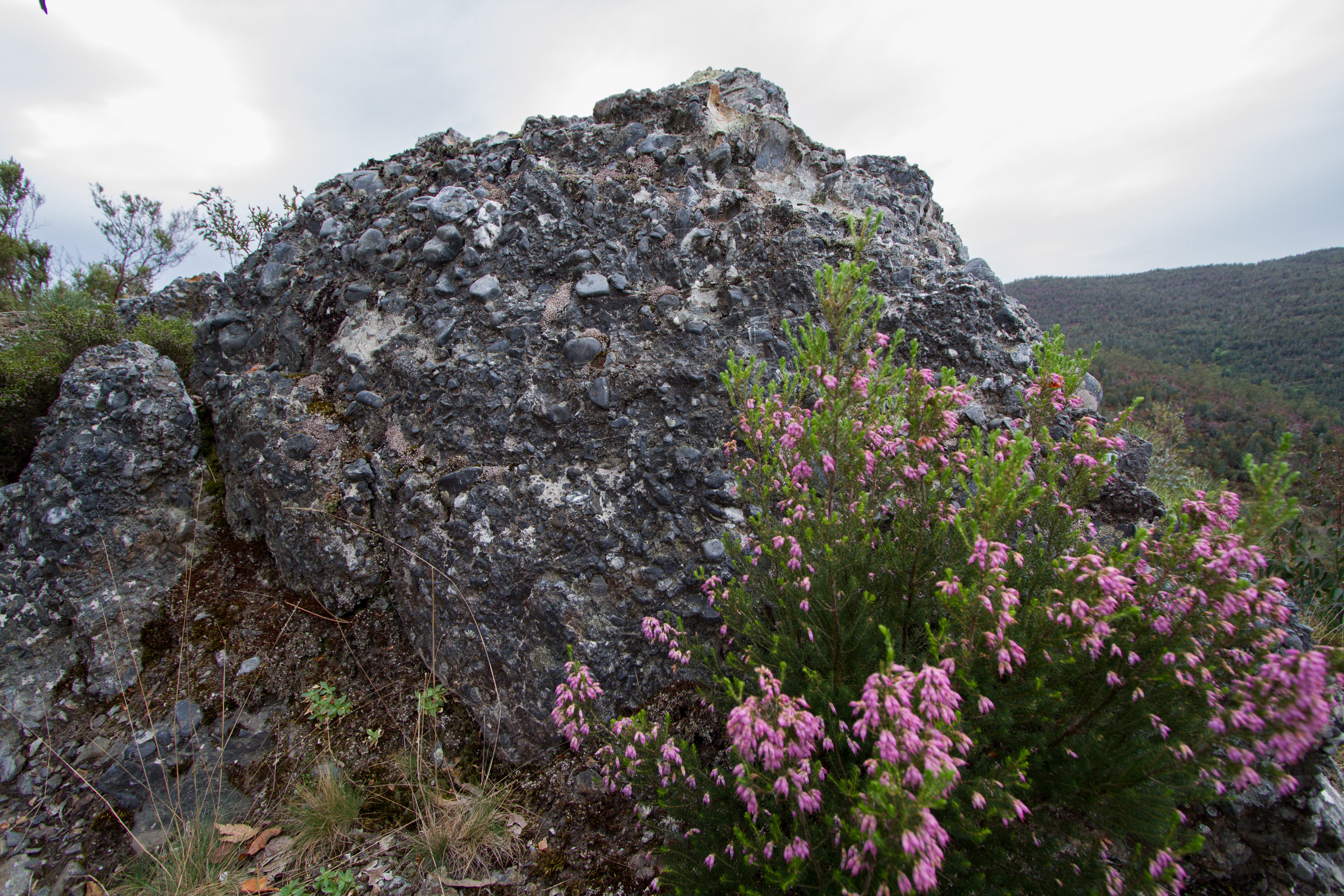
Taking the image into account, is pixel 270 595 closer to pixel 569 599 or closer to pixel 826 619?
pixel 569 599

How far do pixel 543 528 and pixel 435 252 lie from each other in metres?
2.72

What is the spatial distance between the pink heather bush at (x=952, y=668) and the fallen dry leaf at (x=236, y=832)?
2.43m

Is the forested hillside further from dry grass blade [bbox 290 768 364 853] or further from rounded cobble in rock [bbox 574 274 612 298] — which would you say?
dry grass blade [bbox 290 768 364 853]

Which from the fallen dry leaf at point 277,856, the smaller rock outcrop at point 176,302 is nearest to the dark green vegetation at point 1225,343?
the fallen dry leaf at point 277,856

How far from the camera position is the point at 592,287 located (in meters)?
4.61

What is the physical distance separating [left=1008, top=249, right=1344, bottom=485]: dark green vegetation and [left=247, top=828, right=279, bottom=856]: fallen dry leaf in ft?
74.4

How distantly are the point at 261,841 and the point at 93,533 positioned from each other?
9.26ft

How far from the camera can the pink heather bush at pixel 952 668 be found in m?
1.86

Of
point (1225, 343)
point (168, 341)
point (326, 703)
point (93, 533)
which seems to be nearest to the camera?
point (326, 703)

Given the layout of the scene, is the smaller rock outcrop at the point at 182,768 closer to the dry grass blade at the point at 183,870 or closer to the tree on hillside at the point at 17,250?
the dry grass blade at the point at 183,870

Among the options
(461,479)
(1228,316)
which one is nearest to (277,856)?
(461,479)

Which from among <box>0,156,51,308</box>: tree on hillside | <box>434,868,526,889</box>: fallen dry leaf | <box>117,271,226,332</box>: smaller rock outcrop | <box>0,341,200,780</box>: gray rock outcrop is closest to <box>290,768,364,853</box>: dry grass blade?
<box>434,868,526,889</box>: fallen dry leaf

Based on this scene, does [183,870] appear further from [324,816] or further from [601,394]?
[601,394]

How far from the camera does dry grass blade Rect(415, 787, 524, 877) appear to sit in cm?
317
